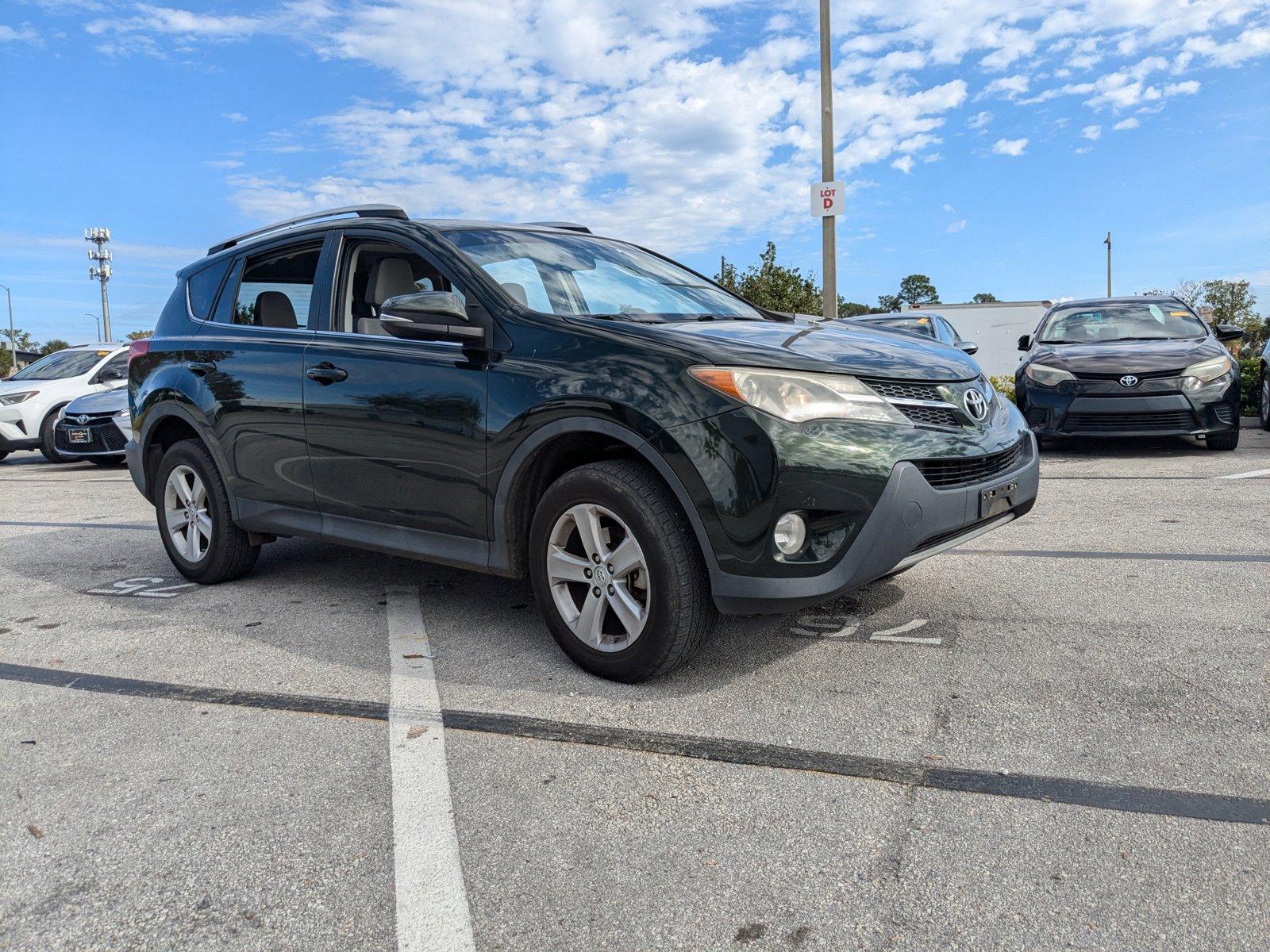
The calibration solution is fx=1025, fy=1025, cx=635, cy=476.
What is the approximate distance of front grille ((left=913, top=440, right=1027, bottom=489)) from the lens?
3357 millimetres

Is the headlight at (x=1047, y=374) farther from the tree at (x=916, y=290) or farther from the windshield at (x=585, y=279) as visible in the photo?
the tree at (x=916, y=290)

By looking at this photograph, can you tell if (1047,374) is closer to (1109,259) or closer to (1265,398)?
(1265,398)

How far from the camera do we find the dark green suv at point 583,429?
10.4 feet

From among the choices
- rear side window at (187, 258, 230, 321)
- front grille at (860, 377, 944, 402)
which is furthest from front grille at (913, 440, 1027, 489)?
rear side window at (187, 258, 230, 321)

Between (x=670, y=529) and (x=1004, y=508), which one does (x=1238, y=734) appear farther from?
(x=670, y=529)

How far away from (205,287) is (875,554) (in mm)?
3916

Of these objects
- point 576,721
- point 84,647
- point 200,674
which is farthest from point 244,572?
point 576,721

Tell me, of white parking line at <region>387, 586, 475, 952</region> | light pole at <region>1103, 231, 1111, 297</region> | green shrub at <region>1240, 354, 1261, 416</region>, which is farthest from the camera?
light pole at <region>1103, 231, 1111, 297</region>

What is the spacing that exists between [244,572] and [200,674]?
1.64 metres

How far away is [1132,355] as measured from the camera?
8969 mm

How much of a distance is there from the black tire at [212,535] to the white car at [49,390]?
29.3ft

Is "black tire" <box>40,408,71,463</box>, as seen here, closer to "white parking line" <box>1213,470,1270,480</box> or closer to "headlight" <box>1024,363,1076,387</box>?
"headlight" <box>1024,363,1076,387</box>

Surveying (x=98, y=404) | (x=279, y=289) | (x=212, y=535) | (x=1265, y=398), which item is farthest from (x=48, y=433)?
(x=1265, y=398)

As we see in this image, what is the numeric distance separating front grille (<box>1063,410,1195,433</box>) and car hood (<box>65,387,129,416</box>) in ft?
35.2
